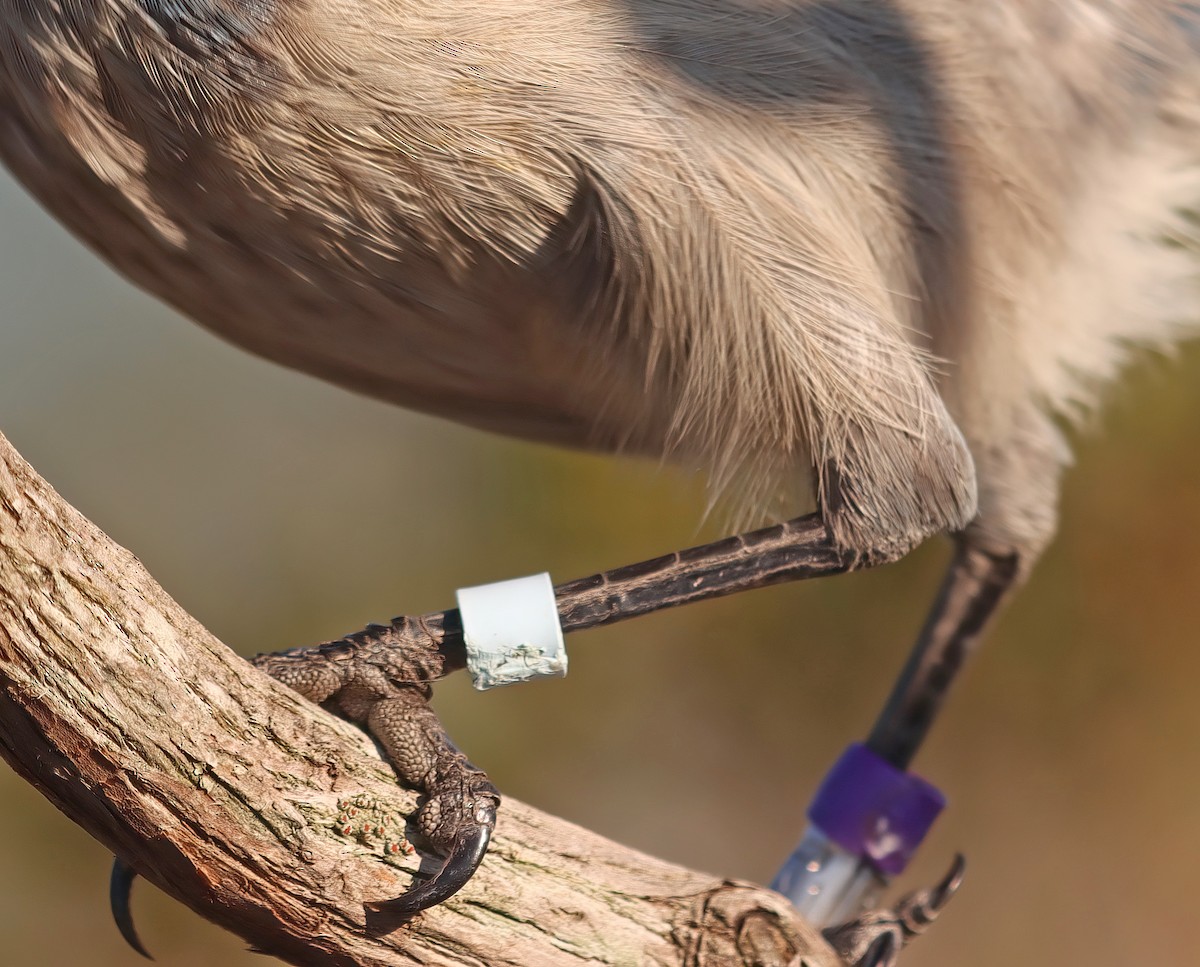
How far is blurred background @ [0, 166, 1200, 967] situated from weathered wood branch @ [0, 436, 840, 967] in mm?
2063

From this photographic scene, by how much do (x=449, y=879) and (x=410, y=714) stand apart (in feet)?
0.50

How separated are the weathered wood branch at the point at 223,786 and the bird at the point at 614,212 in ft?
0.21

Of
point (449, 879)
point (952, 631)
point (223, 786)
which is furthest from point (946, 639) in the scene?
point (223, 786)

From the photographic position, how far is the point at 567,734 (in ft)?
11.0

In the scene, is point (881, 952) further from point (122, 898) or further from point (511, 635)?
point (122, 898)

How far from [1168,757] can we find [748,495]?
2409 mm

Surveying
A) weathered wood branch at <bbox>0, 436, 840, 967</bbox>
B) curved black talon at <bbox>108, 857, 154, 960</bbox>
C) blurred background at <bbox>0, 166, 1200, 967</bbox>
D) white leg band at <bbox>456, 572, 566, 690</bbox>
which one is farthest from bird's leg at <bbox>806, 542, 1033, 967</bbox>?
blurred background at <bbox>0, 166, 1200, 967</bbox>

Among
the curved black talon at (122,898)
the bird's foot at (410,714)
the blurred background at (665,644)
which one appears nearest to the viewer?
the bird's foot at (410,714)

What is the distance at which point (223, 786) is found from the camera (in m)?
0.91

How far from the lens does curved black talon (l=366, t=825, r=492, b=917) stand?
950 millimetres

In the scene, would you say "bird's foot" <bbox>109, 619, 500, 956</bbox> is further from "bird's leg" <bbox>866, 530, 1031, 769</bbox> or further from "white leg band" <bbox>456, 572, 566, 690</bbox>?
"bird's leg" <bbox>866, 530, 1031, 769</bbox>

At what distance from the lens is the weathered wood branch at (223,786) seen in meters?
0.86

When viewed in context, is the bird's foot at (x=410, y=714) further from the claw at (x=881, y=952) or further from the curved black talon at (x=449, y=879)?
the claw at (x=881, y=952)

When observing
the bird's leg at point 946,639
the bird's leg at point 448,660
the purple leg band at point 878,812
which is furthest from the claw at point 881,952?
the bird's leg at point 448,660
